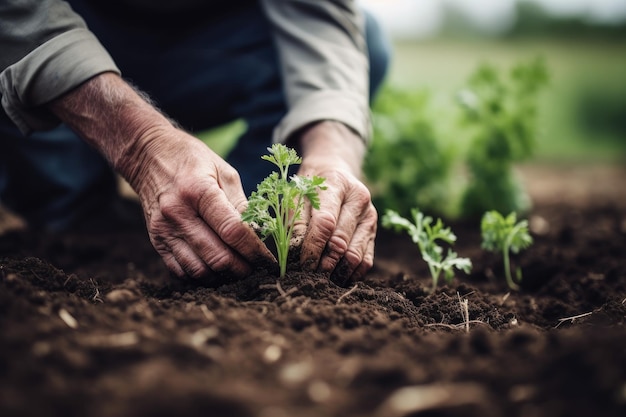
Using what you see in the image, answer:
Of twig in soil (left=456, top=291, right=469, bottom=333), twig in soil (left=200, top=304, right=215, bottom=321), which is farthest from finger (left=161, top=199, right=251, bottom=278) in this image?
twig in soil (left=456, top=291, right=469, bottom=333)

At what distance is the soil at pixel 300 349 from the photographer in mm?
1070

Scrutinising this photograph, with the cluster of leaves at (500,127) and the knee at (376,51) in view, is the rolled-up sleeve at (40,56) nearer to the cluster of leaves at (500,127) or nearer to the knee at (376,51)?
the knee at (376,51)

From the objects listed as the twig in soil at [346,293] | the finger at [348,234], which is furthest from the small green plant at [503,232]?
the twig in soil at [346,293]

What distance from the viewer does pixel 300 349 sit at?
52.6 inches

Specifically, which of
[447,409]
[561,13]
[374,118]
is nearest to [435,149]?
[374,118]

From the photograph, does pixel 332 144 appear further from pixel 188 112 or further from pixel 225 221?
pixel 188 112

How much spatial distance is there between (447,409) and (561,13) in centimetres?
Answer: 2456

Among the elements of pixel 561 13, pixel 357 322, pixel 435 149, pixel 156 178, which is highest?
pixel 156 178

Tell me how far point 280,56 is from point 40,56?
1234mm

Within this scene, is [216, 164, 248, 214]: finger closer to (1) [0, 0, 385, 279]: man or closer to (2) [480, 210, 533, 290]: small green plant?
(1) [0, 0, 385, 279]: man

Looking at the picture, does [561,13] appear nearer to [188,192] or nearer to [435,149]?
[435,149]

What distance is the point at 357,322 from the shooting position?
1.58m

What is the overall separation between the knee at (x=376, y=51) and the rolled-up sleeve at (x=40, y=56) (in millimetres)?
1822

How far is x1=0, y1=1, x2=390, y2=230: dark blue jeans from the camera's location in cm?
305
